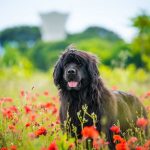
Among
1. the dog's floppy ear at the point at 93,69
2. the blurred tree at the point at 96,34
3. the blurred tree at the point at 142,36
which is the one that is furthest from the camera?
the blurred tree at the point at 96,34

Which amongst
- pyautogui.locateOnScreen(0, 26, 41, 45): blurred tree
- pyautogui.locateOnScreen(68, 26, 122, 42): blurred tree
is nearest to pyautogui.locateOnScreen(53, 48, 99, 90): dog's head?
pyautogui.locateOnScreen(68, 26, 122, 42): blurred tree

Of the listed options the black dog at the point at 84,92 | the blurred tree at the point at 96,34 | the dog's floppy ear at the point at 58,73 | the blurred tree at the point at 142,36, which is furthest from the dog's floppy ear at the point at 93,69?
the blurred tree at the point at 96,34

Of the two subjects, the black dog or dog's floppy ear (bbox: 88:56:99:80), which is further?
dog's floppy ear (bbox: 88:56:99:80)

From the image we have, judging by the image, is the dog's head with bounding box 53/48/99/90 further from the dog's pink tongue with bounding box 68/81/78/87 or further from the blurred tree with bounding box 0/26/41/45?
the blurred tree with bounding box 0/26/41/45

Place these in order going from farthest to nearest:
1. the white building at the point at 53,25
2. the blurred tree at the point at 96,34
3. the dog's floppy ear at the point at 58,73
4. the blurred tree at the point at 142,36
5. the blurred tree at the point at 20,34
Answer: the blurred tree at the point at 20,34
the blurred tree at the point at 96,34
the white building at the point at 53,25
the blurred tree at the point at 142,36
the dog's floppy ear at the point at 58,73

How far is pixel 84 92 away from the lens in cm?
656

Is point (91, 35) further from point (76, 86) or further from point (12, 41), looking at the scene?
point (76, 86)

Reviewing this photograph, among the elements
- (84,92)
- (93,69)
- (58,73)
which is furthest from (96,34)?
(84,92)

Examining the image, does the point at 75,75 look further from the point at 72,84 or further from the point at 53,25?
the point at 53,25

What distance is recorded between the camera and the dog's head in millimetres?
6526

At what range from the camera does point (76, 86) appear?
6523 mm

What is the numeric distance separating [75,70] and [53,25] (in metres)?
76.8

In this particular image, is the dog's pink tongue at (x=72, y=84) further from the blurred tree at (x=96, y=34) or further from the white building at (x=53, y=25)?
the white building at (x=53, y=25)

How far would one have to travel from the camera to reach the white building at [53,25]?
80.4 meters
